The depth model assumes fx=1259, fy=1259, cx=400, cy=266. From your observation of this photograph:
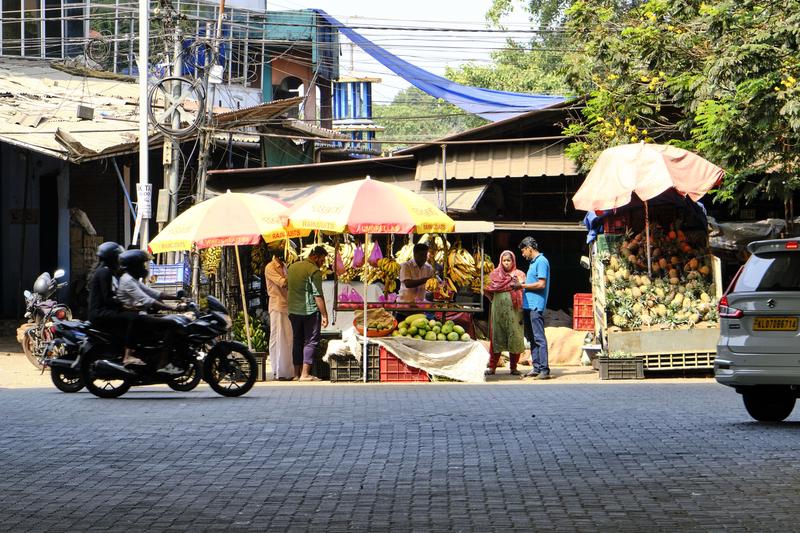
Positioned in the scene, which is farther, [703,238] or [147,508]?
[703,238]

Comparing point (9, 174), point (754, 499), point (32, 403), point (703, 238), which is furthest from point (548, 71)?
point (754, 499)

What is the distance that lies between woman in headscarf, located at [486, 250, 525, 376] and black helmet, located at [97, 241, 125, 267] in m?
6.48

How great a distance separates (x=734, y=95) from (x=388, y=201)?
5.32 m

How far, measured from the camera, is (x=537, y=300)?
19406 mm

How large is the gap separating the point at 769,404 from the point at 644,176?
7.38 meters

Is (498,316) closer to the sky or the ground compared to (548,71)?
closer to the ground

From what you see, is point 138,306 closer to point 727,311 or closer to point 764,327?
point 727,311

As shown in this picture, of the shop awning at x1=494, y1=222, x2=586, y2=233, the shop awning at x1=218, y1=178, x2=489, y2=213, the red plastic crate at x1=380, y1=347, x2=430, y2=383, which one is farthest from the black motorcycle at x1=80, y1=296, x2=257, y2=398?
the shop awning at x1=494, y1=222, x2=586, y2=233

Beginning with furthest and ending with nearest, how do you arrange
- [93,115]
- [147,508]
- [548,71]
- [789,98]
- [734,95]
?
[548,71] < [93,115] < [734,95] < [789,98] < [147,508]

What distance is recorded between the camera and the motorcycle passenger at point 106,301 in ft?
48.8

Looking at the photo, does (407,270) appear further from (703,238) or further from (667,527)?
(667,527)

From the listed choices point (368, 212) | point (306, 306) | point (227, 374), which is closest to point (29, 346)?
point (306, 306)

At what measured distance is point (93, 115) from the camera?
27406 millimetres

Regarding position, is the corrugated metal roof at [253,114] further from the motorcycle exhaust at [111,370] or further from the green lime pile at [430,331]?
the motorcycle exhaust at [111,370]
